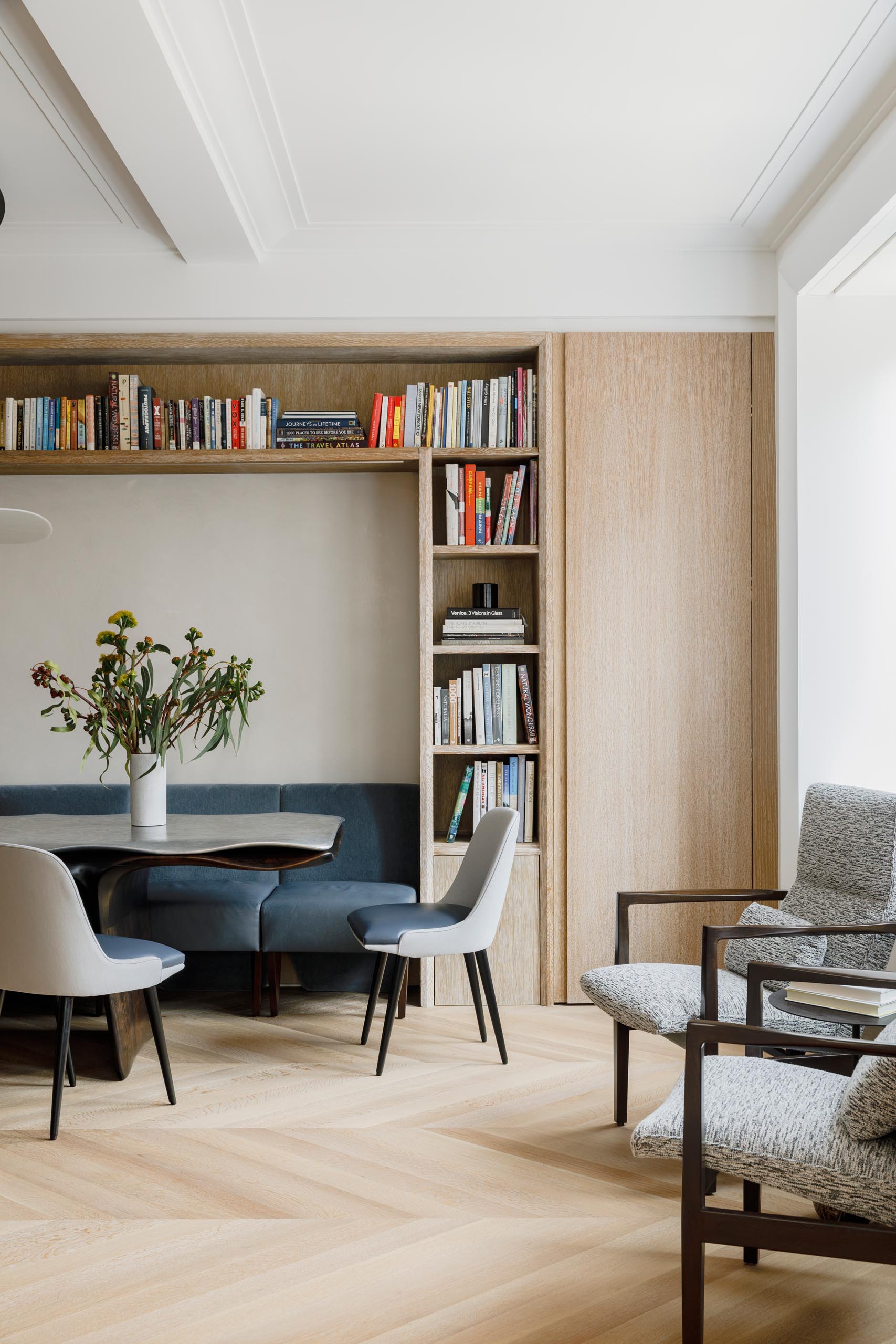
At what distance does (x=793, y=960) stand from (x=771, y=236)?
2.78m

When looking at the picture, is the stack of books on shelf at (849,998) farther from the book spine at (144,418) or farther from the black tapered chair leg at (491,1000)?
the book spine at (144,418)

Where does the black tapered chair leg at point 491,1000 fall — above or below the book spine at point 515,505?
below

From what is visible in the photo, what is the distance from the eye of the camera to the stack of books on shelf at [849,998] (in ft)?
8.13

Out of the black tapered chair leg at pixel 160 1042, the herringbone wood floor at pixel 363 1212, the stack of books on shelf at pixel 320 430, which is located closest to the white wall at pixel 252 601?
the stack of books on shelf at pixel 320 430

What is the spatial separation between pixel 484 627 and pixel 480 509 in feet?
1.58

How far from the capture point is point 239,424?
14.0ft

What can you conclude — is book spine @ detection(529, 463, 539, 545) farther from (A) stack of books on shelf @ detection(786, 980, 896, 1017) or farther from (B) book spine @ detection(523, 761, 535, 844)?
(A) stack of books on shelf @ detection(786, 980, 896, 1017)

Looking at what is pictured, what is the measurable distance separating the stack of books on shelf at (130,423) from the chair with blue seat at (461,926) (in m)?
1.87

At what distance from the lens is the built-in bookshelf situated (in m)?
4.16

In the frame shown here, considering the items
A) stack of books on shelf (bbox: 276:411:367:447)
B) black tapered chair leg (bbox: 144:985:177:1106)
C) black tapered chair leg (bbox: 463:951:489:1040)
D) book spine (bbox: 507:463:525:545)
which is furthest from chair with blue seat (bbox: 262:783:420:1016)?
stack of books on shelf (bbox: 276:411:367:447)

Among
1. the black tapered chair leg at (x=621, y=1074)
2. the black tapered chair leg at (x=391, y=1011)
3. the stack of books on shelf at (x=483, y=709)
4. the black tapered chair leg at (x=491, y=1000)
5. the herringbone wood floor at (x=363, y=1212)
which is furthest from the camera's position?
the stack of books on shelf at (x=483, y=709)

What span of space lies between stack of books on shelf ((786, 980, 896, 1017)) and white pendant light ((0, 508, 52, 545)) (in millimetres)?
2491

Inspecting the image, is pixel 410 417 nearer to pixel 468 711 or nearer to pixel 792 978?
pixel 468 711

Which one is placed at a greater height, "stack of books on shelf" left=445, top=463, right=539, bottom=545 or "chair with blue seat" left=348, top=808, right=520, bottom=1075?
"stack of books on shelf" left=445, top=463, right=539, bottom=545
